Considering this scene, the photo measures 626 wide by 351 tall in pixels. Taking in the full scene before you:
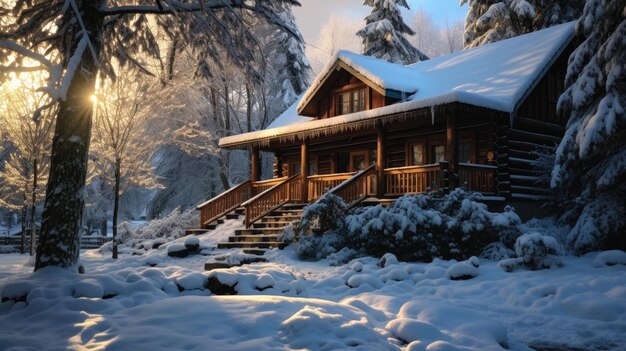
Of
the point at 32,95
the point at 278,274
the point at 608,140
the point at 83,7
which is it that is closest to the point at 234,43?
the point at 83,7

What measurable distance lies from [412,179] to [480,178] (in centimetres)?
216

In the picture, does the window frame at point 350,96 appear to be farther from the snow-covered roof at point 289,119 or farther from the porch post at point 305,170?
the porch post at point 305,170

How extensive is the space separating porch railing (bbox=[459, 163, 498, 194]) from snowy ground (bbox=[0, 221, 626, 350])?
19.7ft

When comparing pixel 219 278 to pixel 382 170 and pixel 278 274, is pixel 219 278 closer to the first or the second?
pixel 278 274

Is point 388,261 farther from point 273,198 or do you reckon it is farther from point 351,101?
point 351,101

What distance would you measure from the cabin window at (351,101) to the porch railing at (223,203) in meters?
5.24

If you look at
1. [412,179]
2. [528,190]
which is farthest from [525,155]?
[412,179]

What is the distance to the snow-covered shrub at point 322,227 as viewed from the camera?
46.3 feet

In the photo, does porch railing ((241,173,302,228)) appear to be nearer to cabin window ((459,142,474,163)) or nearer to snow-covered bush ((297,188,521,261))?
snow-covered bush ((297,188,521,261))

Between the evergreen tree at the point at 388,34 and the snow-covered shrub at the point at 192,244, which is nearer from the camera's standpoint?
the snow-covered shrub at the point at 192,244

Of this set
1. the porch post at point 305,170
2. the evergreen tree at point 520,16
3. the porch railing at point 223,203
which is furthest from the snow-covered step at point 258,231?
the evergreen tree at point 520,16

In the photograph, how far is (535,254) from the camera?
33.3ft

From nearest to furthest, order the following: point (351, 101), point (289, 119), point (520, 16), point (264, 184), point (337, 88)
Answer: point (351, 101) < point (337, 88) < point (264, 184) < point (289, 119) < point (520, 16)

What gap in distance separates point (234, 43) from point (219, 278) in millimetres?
5474
